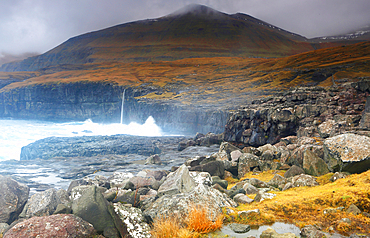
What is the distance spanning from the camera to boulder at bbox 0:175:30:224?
8102mm

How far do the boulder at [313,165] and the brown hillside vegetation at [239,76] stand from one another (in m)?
69.2

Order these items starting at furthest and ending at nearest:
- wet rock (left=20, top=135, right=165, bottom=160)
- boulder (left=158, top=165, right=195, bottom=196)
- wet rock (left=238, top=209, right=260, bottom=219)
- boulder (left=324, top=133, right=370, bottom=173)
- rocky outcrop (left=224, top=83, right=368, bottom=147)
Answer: wet rock (left=20, top=135, right=165, bottom=160)
rocky outcrop (left=224, top=83, right=368, bottom=147)
boulder (left=324, top=133, right=370, bottom=173)
boulder (left=158, top=165, right=195, bottom=196)
wet rock (left=238, top=209, right=260, bottom=219)

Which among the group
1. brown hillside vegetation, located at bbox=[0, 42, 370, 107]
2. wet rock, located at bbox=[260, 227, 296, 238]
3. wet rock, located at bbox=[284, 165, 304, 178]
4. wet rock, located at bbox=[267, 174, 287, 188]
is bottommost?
wet rock, located at bbox=[267, 174, 287, 188]

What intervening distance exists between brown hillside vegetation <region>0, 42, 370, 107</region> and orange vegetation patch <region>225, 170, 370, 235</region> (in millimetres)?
73455

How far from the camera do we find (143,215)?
7.26 m

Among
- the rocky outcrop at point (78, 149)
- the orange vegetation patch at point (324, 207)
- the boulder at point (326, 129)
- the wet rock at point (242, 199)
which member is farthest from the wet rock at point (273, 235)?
the rocky outcrop at point (78, 149)

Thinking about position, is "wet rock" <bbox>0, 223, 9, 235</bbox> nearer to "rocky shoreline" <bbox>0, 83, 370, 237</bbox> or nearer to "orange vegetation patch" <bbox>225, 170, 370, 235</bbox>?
"rocky shoreline" <bbox>0, 83, 370, 237</bbox>

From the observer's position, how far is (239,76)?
4719 inches

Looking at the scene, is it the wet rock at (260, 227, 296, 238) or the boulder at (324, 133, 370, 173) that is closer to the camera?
the wet rock at (260, 227, 296, 238)

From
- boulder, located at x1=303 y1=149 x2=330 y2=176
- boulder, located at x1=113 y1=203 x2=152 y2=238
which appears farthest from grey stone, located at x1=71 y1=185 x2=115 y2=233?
boulder, located at x1=303 y1=149 x2=330 y2=176

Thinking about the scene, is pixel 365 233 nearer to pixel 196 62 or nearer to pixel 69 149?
pixel 69 149

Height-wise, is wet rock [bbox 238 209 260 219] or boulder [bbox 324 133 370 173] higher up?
boulder [bbox 324 133 370 173]

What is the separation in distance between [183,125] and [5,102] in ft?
420

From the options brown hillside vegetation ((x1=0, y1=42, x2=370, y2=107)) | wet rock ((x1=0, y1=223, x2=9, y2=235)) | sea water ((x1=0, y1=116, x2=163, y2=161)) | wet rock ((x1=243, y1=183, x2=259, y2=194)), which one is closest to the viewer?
wet rock ((x1=0, y1=223, x2=9, y2=235))
